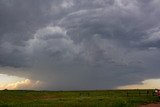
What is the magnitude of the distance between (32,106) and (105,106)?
1079cm

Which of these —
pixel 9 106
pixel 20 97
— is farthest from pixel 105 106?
pixel 20 97

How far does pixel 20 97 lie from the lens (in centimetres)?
A: 7969

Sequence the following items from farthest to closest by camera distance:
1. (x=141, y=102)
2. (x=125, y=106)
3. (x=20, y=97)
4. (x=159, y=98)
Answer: (x=20, y=97) → (x=159, y=98) → (x=141, y=102) → (x=125, y=106)

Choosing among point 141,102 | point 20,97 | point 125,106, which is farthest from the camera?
point 20,97

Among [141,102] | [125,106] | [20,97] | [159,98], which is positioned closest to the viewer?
[125,106]

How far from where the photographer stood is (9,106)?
50.5 m

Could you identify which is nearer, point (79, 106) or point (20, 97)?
point (79, 106)

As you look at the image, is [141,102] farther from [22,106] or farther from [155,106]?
[22,106]

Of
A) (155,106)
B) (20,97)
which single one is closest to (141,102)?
(155,106)

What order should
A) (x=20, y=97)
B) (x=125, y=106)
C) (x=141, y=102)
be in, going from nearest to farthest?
(x=125, y=106), (x=141, y=102), (x=20, y=97)

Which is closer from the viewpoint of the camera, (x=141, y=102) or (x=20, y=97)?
(x=141, y=102)

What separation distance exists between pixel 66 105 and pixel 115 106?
741 centimetres

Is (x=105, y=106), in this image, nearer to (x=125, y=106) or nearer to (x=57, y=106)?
(x=125, y=106)

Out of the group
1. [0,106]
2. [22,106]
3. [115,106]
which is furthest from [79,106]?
[0,106]
